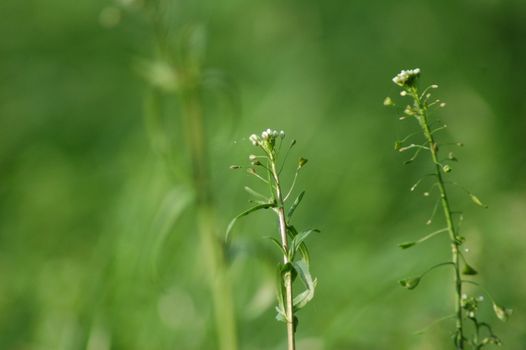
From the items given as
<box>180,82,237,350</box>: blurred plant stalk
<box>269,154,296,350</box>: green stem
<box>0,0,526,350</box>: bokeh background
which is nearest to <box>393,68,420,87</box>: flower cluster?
<box>269,154,296,350</box>: green stem

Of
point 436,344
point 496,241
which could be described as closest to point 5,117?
point 496,241

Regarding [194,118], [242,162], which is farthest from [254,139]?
[242,162]

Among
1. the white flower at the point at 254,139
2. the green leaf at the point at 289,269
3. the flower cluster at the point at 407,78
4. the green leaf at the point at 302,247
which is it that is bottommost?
the green leaf at the point at 289,269

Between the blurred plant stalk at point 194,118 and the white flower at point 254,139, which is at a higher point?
the blurred plant stalk at point 194,118

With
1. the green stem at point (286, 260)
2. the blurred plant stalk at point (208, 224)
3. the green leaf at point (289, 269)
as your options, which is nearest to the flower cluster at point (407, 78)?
the green stem at point (286, 260)

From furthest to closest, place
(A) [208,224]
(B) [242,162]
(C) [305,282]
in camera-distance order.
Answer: (B) [242,162], (A) [208,224], (C) [305,282]

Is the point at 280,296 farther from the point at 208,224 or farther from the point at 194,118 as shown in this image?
the point at 194,118

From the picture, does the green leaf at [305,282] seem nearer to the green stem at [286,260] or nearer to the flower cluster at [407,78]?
the green stem at [286,260]

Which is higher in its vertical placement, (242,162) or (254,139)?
(242,162)
